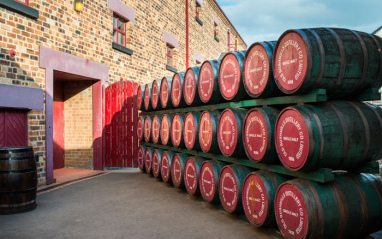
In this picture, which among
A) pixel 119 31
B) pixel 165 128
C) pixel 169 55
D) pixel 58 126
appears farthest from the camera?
pixel 169 55

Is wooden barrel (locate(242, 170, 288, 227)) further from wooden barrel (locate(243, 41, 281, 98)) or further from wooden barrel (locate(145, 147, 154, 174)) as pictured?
wooden barrel (locate(145, 147, 154, 174))

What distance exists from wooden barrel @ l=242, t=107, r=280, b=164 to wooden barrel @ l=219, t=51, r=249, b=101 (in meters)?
0.51

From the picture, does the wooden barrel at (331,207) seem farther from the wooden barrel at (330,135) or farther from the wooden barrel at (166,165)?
the wooden barrel at (166,165)

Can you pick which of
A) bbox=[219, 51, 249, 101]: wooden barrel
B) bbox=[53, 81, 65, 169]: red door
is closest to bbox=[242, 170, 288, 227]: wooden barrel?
bbox=[219, 51, 249, 101]: wooden barrel

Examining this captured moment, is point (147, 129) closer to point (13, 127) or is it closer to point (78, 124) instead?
point (78, 124)

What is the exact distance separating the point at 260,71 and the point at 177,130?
240 centimetres

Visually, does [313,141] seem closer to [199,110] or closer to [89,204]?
[199,110]

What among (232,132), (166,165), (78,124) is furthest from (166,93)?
(78,124)

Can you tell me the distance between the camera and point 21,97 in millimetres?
5551

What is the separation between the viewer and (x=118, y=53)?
28.0 feet

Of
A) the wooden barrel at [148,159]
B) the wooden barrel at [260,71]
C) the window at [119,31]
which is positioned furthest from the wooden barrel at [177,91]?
the window at [119,31]

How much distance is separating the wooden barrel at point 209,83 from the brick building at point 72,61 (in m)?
3.39

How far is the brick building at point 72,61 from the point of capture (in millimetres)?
5520

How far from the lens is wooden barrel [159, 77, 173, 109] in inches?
238
